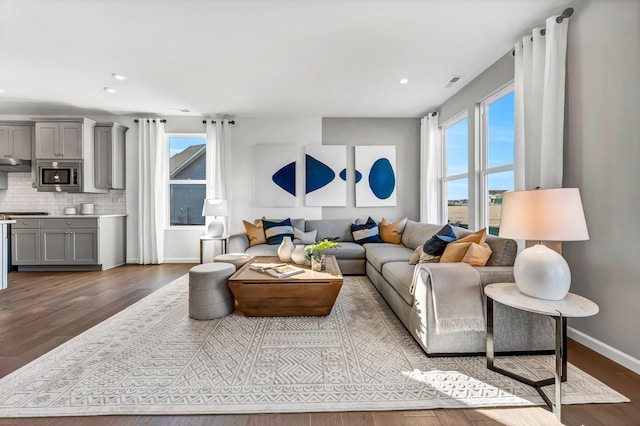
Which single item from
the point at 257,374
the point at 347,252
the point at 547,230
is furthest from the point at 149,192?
the point at 547,230

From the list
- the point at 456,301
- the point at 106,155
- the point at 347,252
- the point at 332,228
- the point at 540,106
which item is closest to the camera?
the point at 456,301

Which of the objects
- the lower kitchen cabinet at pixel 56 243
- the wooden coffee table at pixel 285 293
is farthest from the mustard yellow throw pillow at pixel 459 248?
the lower kitchen cabinet at pixel 56 243

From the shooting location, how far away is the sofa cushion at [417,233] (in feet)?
12.2

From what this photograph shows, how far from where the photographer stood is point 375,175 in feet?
17.9

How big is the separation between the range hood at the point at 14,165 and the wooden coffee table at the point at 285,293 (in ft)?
16.5

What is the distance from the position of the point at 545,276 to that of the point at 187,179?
18.3ft

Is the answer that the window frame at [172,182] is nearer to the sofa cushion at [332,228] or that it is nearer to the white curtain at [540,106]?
the sofa cushion at [332,228]

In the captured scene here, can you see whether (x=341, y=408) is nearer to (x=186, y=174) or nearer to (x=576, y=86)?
(x=576, y=86)

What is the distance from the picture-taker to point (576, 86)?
232 cm

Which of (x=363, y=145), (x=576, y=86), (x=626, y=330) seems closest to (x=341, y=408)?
(x=626, y=330)

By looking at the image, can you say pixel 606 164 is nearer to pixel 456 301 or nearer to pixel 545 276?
pixel 545 276

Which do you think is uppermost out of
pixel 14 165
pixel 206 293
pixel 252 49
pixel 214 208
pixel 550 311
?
pixel 252 49

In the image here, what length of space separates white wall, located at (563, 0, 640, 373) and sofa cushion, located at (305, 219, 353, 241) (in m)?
3.07

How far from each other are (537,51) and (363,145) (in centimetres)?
309
